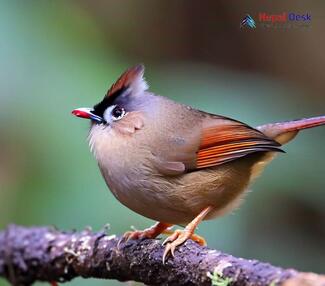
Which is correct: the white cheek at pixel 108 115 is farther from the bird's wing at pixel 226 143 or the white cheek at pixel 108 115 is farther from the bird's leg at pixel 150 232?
the bird's leg at pixel 150 232

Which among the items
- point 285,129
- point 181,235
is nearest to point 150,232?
point 181,235

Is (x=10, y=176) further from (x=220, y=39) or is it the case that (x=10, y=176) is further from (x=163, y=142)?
(x=220, y=39)

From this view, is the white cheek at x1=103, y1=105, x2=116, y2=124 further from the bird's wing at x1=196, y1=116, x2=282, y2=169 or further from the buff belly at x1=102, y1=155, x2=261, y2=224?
the bird's wing at x1=196, y1=116, x2=282, y2=169

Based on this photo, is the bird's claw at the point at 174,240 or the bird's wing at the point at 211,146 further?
the bird's wing at the point at 211,146

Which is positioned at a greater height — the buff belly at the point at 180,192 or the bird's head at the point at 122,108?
the bird's head at the point at 122,108

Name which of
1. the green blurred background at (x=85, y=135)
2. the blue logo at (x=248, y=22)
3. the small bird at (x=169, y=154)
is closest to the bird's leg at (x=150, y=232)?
the small bird at (x=169, y=154)

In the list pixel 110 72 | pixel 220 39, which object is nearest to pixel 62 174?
pixel 110 72
